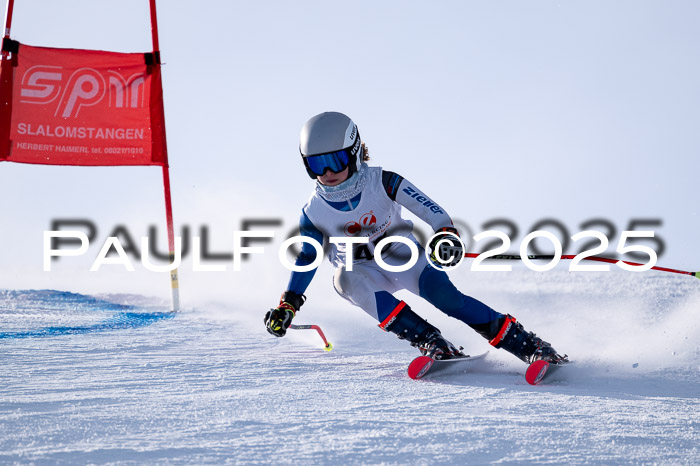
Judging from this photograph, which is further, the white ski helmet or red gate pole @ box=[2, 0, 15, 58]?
red gate pole @ box=[2, 0, 15, 58]

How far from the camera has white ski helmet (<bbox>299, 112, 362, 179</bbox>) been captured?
9.52 ft

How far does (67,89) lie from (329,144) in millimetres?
4466

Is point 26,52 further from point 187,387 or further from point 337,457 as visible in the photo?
point 337,457

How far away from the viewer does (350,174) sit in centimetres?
299

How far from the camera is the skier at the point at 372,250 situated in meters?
2.92

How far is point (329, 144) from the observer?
289cm

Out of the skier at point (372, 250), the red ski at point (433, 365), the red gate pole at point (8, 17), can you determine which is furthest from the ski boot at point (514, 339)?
the red gate pole at point (8, 17)

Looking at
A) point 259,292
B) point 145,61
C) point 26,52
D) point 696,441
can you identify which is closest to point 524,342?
point 696,441

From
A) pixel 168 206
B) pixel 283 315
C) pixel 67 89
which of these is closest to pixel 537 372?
pixel 283 315

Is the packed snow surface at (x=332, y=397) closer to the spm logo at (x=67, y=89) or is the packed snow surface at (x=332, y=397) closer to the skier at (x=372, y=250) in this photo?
the skier at (x=372, y=250)

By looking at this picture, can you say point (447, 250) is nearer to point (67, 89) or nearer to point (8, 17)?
point (67, 89)

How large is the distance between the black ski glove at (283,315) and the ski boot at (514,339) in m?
0.88

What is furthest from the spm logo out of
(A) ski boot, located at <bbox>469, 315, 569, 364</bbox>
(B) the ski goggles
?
(A) ski boot, located at <bbox>469, 315, 569, 364</bbox>

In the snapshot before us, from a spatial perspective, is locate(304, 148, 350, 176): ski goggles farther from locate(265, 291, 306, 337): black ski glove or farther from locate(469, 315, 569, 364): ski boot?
locate(469, 315, 569, 364): ski boot
